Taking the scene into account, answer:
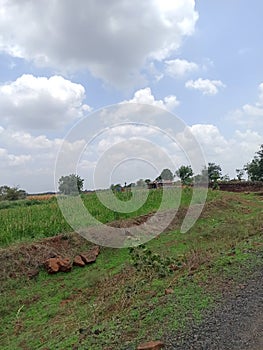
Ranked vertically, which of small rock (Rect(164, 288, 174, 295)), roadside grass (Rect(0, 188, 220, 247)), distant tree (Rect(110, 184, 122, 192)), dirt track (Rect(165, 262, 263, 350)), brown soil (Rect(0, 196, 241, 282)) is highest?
distant tree (Rect(110, 184, 122, 192))

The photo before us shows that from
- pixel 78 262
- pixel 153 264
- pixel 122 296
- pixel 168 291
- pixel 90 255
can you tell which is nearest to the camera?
pixel 168 291

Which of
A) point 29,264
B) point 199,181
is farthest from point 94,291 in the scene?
point 199,181

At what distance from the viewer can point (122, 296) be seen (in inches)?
186

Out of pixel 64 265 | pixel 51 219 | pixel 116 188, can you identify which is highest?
pixel 116 188

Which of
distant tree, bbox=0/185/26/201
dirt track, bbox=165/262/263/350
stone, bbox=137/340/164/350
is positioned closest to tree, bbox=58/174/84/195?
dirt track, bbox=165/262/263/350

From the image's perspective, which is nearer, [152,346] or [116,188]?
[152,346]

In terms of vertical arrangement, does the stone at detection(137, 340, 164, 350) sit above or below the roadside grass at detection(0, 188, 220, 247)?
below

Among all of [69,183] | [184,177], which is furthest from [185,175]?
[69,183]

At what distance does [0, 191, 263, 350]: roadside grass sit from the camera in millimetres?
3596

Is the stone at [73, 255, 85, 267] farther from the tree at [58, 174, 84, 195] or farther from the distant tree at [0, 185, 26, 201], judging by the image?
the distant tree at [0, 185, 26, 201]

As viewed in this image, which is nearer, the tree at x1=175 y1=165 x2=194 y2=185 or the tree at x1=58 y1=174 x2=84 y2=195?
the tree at x1=58 y1=174 x2=84 y2=195

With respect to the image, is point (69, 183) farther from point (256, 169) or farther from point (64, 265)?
point (256, 169)

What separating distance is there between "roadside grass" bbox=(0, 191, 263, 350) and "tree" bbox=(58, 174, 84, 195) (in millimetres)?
2008

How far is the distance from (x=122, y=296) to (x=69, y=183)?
504 cm
